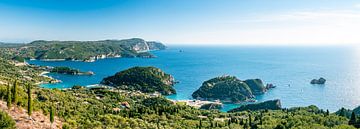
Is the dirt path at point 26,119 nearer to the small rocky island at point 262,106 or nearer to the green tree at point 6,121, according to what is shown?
the green tree at point 6,121

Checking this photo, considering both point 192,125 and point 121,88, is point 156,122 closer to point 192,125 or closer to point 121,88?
point 192,125

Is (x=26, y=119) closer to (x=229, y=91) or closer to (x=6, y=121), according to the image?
(x=6, y=121)

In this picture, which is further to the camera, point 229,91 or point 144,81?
point 144,81

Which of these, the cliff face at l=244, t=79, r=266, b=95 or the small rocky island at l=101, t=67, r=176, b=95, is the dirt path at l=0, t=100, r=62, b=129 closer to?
the small rocky island at l=101, t=67, r=176, b=95

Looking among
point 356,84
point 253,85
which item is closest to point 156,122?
point 253,85

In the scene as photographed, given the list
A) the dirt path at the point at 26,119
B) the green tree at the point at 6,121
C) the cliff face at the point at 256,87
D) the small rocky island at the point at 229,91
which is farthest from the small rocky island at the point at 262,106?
the green tree at the point at 6,121

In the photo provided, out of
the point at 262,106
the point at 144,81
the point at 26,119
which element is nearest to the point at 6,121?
the point at 26,119

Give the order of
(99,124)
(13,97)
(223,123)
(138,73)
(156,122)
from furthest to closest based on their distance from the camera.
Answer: (138,73)
(223,123)
(156,122)
(99,124)
(13,97)
